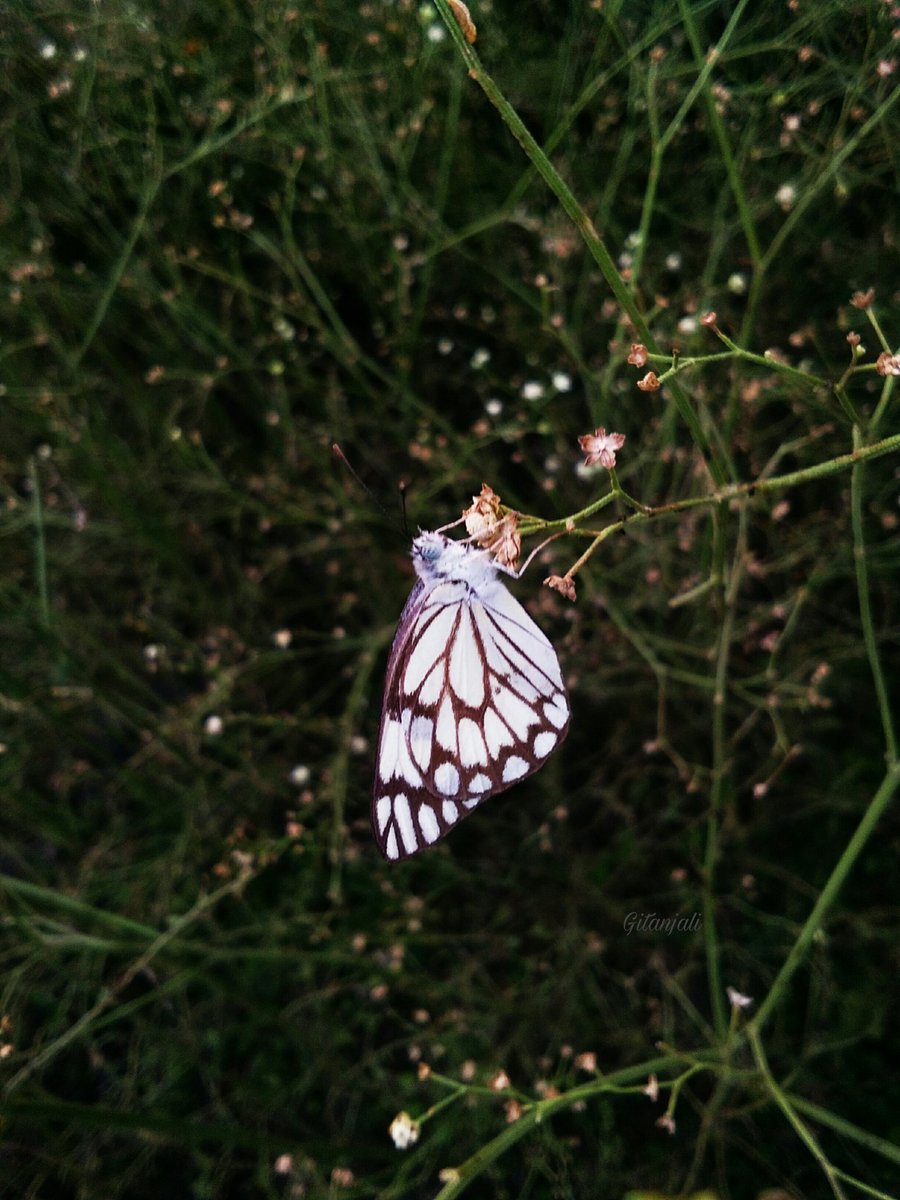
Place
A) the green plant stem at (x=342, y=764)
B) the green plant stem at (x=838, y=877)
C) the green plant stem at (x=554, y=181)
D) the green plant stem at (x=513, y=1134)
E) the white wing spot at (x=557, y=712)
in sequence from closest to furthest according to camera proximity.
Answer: the green plant stem at (x=554, y=181) → the green plant stem at (x=513, y=1134) → the white wing spot at (x=557, y=712) → the green plant stem at (x=838, y=877) → the green plant stem at (x=342, y=764)

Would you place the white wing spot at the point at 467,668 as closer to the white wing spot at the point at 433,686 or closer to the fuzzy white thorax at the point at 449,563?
the white wing spot at the point at 433,686

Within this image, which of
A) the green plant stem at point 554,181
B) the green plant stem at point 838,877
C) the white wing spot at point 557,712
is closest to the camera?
the green plant stem at point 554,181

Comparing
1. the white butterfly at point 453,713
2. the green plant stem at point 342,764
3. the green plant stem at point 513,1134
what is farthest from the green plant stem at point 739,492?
the green plant stem at point 342,764

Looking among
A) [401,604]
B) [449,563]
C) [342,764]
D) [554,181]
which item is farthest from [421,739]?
[401,604]

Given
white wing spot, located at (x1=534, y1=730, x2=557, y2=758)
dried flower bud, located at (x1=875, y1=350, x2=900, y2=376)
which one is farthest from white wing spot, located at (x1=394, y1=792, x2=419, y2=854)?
dried flower bud, located at (x1=875, y1=350, x2=900, y2=376)

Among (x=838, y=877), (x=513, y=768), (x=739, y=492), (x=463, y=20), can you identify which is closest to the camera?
(x=463, y=20)

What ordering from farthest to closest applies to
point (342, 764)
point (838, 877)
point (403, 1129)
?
1. point (342, 764)
2. point (838, 877)
3. point (403, 1129)

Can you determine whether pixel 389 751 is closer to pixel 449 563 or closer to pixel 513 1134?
pixel 449 563

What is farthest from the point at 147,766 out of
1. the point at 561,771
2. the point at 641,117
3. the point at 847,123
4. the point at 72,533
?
the point at 847,123
